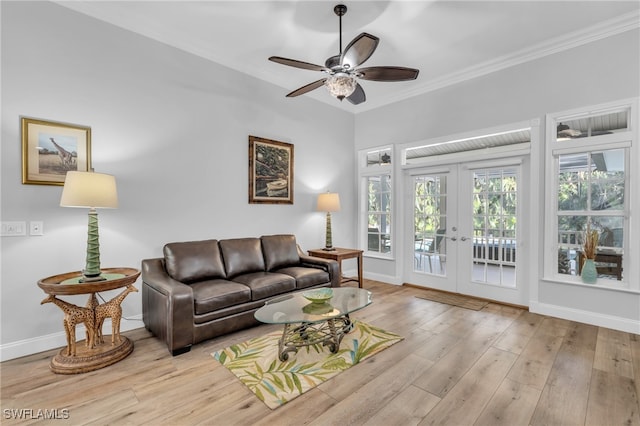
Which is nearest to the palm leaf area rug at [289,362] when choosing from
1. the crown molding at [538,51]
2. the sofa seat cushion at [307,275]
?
the sofa seat cushion at [307,275]

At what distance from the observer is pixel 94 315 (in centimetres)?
255

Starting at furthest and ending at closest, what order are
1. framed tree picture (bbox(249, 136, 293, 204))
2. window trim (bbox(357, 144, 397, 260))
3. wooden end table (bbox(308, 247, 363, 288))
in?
window trim (bbox(357, 144, 397, 260)), wooden end table (bbox(308, 247, 363, 288)), framed tree picture (bbox(249, 136, 293, 204))

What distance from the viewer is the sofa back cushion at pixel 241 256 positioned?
11.9 feet

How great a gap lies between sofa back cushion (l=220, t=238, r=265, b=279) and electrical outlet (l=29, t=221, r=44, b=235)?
1668mm

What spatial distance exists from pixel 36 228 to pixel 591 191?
18.9 feet

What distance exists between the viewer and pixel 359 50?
8.05 feet

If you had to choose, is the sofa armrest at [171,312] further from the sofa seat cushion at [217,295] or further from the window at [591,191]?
the window at [591,191]

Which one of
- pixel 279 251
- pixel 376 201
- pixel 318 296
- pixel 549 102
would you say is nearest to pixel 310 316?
pixel 318 296

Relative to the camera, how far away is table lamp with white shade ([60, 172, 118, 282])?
240 cm

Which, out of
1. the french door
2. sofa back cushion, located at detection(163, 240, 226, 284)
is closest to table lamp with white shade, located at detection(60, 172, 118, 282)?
sofa back cushion, located at detection(163, 240, 226, 284)

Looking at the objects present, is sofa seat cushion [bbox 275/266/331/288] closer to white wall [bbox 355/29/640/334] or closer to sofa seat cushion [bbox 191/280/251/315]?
sofa seat cushion [bbox 191/280/251/315]

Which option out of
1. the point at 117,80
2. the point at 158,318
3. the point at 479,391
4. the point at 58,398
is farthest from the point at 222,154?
the point at 479,391

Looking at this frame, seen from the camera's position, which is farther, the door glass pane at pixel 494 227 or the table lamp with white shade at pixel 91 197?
the door glass pane at pixel 494 227

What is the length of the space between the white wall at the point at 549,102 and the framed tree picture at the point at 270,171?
217cm
